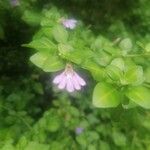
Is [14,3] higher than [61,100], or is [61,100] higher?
[14,3]

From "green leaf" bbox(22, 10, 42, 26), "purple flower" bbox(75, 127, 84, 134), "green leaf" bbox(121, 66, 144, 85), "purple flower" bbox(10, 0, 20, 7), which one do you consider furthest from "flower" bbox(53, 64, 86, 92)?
"purple flower" bbox(10, 0, 20, 7)

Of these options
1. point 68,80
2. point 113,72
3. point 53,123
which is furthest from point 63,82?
point 53,123

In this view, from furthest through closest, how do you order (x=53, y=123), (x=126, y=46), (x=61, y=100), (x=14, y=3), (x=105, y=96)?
(x=14, y=3) → (x=61, y=100) → (x=53, y=123) → (x=126, y=46) → (x=105, y=96)

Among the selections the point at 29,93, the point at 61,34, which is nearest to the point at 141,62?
the point at 61,34

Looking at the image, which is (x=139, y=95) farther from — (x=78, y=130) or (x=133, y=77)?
(x=78, y=130)

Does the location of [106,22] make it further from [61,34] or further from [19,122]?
[61,34]

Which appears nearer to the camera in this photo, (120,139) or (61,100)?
(120,139)

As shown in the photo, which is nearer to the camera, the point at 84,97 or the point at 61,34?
the point at 61,34
